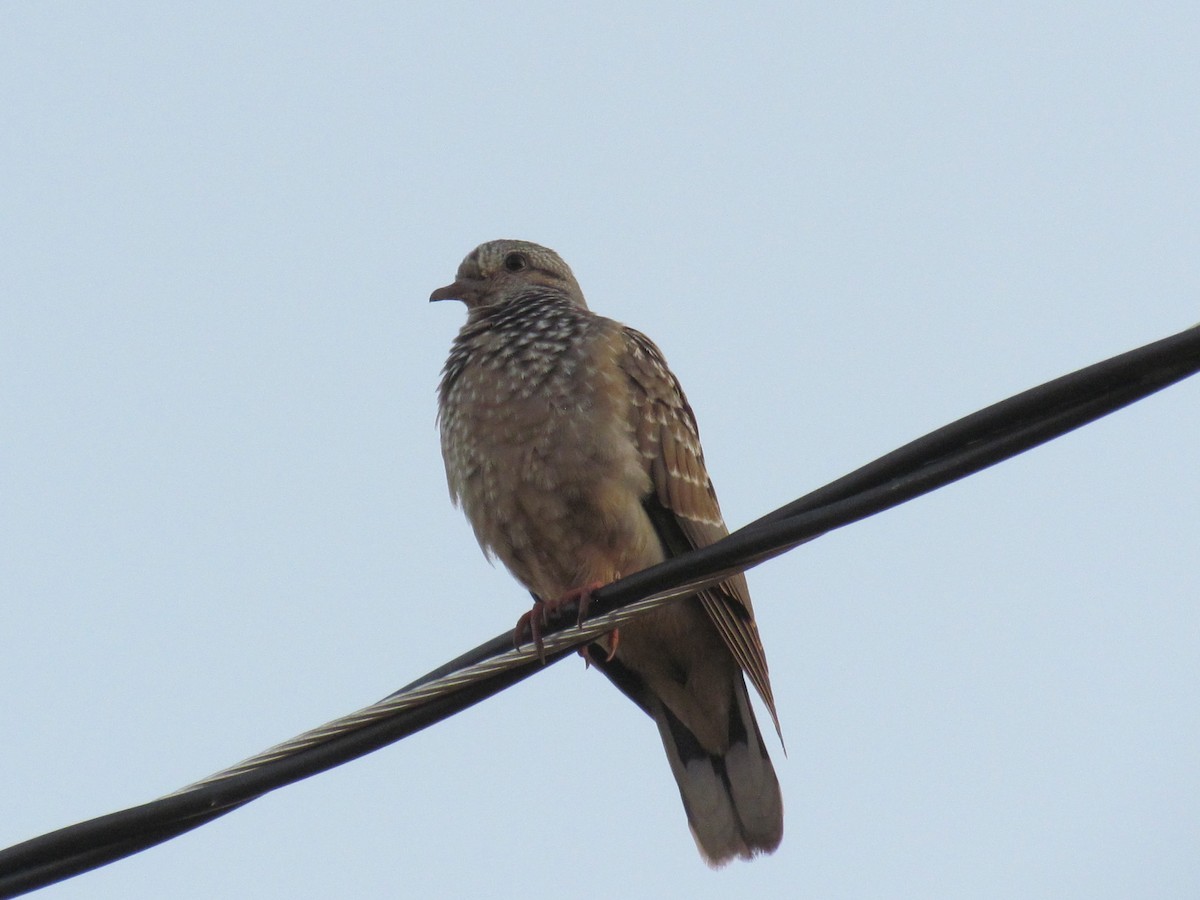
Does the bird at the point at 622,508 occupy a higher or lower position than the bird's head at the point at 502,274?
lower

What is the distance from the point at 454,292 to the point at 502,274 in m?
0.21

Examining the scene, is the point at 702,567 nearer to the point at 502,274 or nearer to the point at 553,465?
the point at 553,465

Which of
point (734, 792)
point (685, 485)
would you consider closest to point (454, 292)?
point (685, 485)

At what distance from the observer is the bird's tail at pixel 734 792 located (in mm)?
5250

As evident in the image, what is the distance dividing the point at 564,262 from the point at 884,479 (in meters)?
4.11

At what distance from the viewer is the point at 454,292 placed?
630 cm

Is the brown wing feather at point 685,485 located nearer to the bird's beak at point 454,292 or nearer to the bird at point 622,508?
the bird at point 622,508

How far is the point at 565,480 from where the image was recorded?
4.81 metres

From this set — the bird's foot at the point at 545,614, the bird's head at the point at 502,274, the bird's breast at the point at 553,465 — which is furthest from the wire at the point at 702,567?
the bird's head at the point at 502,274

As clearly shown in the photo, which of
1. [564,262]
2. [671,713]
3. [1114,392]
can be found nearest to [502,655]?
[1114,392]

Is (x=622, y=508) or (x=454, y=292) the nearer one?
(x=622, y=508)

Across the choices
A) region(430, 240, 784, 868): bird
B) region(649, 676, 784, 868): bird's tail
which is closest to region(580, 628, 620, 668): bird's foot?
region(430, 240, 784, 868): bird

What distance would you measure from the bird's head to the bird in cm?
63

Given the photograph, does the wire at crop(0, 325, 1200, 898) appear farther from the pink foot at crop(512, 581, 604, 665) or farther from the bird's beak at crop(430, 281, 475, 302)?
the bird's beak at crop(430, 281, 475, 302)
